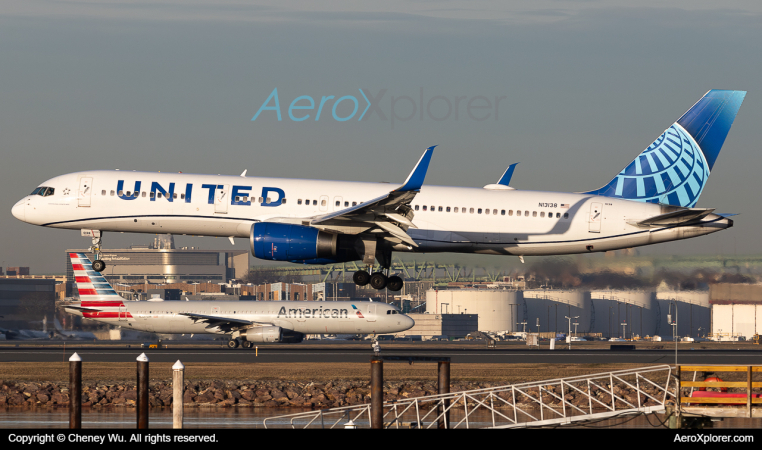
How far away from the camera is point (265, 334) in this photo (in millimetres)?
65875

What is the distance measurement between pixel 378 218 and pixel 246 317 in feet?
104

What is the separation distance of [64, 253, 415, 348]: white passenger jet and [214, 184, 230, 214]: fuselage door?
26.4 m

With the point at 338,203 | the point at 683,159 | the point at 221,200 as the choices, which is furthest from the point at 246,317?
the point at 683,159

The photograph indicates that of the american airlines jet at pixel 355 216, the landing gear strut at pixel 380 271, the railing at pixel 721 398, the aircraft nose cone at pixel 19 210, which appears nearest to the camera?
the railing at pixel 721 398

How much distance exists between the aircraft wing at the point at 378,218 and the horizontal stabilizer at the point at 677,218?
1042 centimetres

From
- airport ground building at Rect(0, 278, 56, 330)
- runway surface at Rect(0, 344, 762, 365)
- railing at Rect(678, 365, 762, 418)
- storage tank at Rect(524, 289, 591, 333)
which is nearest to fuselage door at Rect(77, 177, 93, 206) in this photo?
runway surface at Rect(0, 344, 762, 365)

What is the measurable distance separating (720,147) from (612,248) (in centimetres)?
1011

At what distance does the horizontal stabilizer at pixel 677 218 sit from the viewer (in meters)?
40.0

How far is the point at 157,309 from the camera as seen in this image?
232 feet

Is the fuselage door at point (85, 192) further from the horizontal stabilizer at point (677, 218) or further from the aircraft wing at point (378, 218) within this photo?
the horizontal stabilizer at point (677, 218)

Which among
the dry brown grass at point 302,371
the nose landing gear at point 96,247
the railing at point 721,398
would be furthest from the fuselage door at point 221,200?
the railing at point 721,398

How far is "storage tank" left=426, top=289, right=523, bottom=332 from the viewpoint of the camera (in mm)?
148500

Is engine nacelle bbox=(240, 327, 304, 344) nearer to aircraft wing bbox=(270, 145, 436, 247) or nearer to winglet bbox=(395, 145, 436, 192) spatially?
aircraft wing bbox=(270, 145, 436, 247)

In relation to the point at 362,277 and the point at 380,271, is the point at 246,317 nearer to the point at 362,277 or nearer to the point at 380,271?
the point at 380,271
